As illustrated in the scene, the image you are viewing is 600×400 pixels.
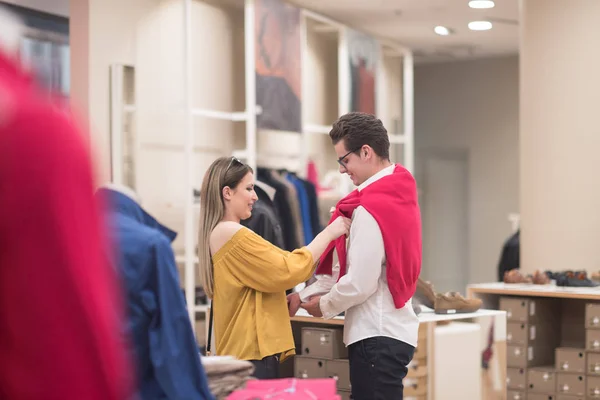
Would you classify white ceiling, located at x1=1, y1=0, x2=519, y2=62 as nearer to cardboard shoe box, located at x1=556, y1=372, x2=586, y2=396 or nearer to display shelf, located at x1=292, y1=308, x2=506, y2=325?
display shelf, located at x1=292, y1=308, x2=506, y2=325

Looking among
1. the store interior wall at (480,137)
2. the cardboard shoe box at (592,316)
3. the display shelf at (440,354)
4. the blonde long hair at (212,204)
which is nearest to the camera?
the blonde long hair at (212,204)

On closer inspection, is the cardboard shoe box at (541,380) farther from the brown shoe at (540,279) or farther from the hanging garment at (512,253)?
the hanging garment at (512,253)

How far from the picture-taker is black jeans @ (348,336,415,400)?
2.71 meters

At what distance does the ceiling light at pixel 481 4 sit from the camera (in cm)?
792

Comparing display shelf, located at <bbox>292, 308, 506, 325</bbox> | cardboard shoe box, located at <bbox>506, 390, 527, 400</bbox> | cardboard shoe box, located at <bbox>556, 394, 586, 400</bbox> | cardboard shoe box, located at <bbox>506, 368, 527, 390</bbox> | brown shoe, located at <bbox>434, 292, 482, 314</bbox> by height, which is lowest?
cardboard shoe box, located at <bbox>506, 390, 527, 400</bbox>

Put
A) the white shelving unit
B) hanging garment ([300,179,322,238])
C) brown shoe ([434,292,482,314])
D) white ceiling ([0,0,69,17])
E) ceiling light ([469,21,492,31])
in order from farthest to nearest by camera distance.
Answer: ceiling light ([469,21,492,31])
hanging garment ([300,179,322,238])
white ceiling ([0,0,69,17])
the white shelving unit
brown shoe ([434,292,482,314])

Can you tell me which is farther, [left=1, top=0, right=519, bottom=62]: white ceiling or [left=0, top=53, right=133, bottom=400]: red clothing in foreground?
[left=1, top=0, right=519, bottom=62]: white ceiling

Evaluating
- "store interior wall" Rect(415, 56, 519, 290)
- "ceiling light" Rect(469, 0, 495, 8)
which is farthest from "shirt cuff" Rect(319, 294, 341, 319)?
"store interior wall" Rect(415, 56, 519, 290)

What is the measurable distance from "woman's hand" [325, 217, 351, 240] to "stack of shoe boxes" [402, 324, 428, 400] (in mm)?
1411

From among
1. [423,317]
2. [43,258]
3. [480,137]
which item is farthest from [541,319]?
[480,137]

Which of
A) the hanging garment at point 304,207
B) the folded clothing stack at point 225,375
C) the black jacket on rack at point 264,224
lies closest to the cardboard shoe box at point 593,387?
the black jacket on rack at point 264,224

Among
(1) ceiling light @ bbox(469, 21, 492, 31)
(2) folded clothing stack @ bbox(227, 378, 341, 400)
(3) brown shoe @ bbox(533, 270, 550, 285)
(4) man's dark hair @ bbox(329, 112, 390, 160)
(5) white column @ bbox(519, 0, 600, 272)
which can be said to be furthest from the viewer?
(1) ceiling light @ bbox(469, 21, 492, 31)

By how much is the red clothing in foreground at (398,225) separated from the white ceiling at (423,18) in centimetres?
455

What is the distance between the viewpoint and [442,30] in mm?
9305
